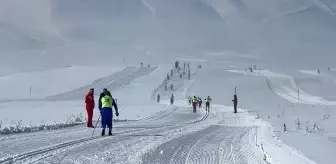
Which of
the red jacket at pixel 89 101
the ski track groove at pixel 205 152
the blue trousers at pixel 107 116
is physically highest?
the red jacket at pixel 89 101

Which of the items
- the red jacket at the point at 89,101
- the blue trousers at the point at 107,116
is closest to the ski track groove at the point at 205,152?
the blue trousers at the point at 107,116

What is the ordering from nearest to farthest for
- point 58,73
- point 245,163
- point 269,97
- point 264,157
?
point 245,163 < point 264,157 < point 269,97 < point 58,73

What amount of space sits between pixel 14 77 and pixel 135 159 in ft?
274

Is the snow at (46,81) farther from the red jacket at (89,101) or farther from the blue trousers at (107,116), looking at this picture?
the blue trousers at (107,116)

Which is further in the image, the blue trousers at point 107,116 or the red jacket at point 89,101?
the red jacket at point 89,101

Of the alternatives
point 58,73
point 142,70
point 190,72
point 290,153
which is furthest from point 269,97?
point 290,153

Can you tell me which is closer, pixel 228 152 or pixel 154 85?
pixel 228 152

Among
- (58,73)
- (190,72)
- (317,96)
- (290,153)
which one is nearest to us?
(290,153)

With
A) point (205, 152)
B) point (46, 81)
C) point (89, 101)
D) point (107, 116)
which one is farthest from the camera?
point (46, 81)

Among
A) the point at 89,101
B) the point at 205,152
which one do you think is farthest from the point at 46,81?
the point at 205,152

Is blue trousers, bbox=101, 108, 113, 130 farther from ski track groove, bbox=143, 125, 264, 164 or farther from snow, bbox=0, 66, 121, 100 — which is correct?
snow, bbox=0, 66, 121, 100

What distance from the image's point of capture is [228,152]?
12.0 m

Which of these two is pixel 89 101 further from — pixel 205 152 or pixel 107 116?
pixel 205 152

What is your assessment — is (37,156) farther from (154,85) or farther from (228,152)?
(154,85)
